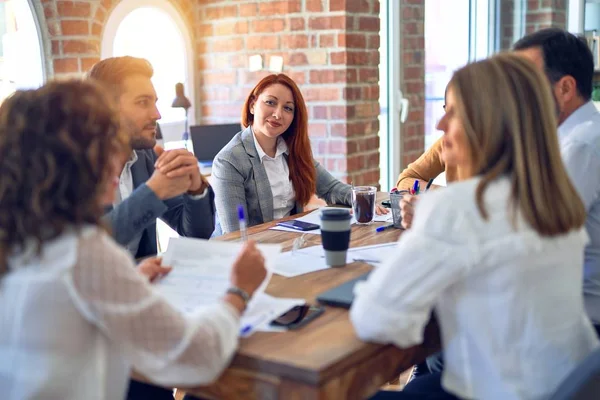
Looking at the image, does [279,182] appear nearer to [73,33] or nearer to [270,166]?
[270,166]

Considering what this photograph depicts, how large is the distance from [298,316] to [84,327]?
16.9 inches

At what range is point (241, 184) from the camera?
7.87ft

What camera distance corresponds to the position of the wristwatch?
3.98ft

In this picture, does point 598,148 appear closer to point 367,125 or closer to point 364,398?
point 364,398

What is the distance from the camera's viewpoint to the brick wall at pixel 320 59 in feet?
11.0

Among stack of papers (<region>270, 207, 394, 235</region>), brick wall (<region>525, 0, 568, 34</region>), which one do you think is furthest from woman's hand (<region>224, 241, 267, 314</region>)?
brick wall (<region>525, 0, 568, 34</region>)

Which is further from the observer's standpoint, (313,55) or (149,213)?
(313,55)

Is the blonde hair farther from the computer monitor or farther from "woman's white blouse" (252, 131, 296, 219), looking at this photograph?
the computer monitor

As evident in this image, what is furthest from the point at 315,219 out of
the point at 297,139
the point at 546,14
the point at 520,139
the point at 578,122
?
the point at 546,14

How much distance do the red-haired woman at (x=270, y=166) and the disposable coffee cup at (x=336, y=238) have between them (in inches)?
28.5

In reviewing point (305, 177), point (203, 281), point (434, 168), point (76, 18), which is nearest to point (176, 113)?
point (76, 18)

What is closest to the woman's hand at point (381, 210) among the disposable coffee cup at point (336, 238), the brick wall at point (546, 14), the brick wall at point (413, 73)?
the disposable coffee cup at point (336, 238)

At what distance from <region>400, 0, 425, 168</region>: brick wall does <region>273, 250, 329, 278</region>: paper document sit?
256cm

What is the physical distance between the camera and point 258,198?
2416mm
